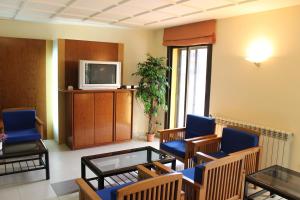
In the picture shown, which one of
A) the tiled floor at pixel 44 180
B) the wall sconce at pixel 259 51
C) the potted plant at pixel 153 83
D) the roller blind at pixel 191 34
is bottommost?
the tiled floor at pixel 44 180

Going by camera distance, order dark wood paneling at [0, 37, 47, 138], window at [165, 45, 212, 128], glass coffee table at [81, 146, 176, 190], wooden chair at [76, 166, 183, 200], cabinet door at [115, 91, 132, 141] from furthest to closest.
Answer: cabinet door at [115, 91, 132, 141] < window at [165, 45, 212, 128] < dark wood paneling at [0, 37, 47, 138] < glass coffee table at [81, 146, 176, 190] < wooden chair at [76, 166, 183, 200]

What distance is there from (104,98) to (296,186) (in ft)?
11.0

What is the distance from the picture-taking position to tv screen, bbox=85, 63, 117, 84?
15.4ft

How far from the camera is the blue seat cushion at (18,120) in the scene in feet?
13.8

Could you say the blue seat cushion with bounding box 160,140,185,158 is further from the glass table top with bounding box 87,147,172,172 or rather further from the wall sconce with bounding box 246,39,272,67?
the wall sconce with bounding box 246,39,272,67

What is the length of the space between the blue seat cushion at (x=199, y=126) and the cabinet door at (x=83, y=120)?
1793 mm

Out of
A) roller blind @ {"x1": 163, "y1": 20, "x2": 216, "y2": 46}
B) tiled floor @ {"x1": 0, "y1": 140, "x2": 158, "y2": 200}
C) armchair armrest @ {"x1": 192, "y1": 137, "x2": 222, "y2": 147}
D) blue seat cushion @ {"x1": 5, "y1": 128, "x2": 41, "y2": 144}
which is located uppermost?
roller blind @ {"x1": 163, "y1": 20, "x2": 216, "y2": 46}

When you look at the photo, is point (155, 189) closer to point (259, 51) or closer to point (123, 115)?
point (259, 51)

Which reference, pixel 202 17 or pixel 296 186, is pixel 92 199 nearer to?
pixel 296 186

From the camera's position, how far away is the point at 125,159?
327cm

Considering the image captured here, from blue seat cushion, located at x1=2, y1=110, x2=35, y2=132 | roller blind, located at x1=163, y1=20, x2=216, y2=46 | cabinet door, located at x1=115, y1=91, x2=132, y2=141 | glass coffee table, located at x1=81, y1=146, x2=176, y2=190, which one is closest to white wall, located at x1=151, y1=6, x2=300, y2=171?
roller blind, located at x1=163, y1=20, x2=216, y2=46

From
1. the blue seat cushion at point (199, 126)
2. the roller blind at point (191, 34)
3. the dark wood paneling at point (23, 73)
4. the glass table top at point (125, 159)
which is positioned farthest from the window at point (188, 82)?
the dark wood paneling at point (23, 73)

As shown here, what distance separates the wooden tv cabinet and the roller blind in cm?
131

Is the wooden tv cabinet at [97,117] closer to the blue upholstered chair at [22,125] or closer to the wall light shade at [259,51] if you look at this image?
the blue upholstered chair at [22,125]
